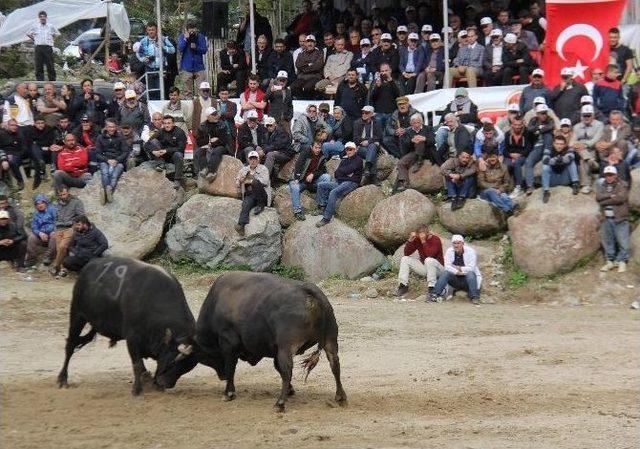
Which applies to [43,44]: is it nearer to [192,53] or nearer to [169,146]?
[192,53]

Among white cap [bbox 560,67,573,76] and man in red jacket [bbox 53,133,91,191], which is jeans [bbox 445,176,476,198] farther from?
man in red jacket [bbox 53,133,91,191]

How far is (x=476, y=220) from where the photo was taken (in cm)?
2231

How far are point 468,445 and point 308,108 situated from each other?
43.2 ft

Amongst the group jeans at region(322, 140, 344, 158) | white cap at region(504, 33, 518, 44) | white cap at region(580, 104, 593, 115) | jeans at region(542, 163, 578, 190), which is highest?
white cap at region(504, 33, 518, 44)

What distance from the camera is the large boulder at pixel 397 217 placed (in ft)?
74.3

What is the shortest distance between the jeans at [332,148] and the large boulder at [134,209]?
9.94 feet

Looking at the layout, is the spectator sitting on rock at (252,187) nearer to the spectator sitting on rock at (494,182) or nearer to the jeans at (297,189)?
the jeans at (297,189)

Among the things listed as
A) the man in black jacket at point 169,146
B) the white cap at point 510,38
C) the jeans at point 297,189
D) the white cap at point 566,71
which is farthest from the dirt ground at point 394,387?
the white cap at point 510,38

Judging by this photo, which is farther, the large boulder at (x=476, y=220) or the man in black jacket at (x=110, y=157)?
the man in black jacket at (x=110, y=157)

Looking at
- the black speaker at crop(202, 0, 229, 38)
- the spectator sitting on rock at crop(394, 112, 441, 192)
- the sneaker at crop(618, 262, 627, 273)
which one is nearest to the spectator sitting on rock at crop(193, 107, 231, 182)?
the spectator sitting on rock at crop(394, 112, 441, 192)

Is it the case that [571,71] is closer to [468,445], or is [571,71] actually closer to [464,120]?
[464,120]

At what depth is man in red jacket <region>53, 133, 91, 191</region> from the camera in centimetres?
2384

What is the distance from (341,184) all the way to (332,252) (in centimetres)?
141

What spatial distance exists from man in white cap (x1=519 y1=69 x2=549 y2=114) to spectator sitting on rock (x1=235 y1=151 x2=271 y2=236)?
5.08m
